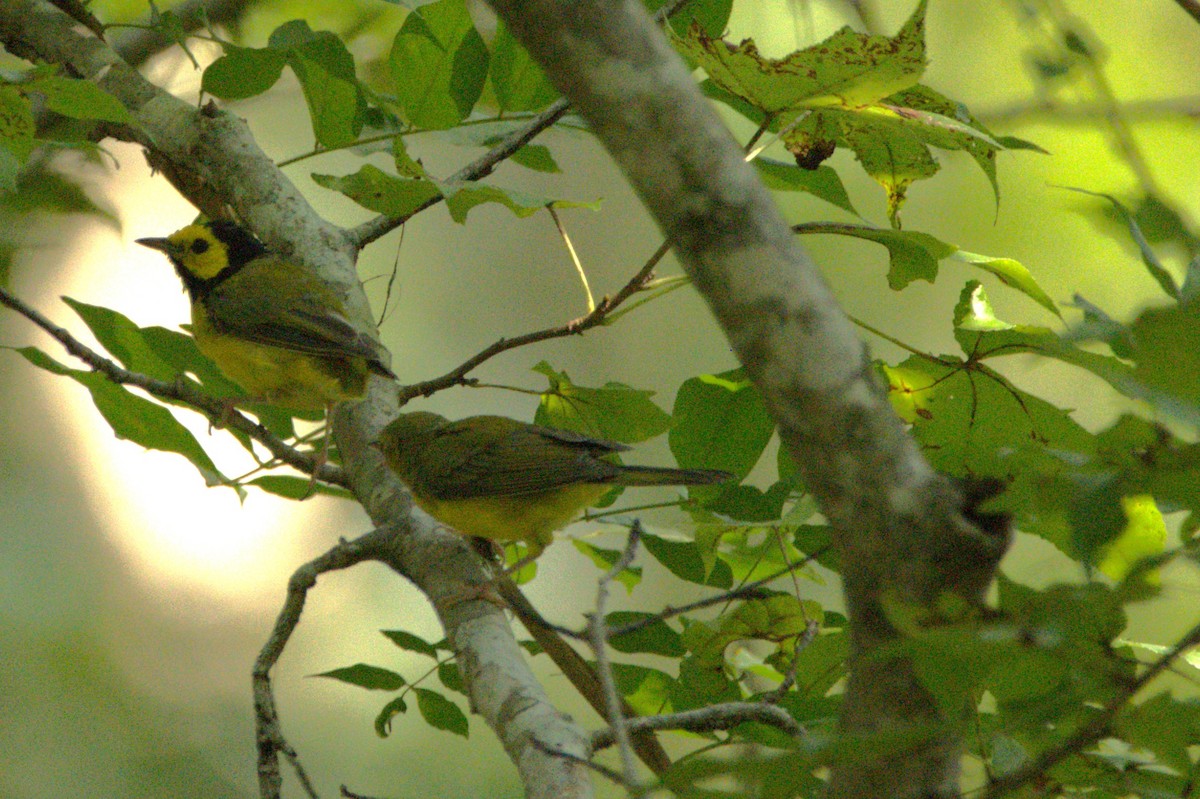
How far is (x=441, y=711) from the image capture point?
2078 millimetres

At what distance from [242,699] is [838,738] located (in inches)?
219

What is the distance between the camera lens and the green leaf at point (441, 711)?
207cm

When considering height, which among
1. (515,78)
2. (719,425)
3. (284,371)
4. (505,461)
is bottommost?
(719,425)

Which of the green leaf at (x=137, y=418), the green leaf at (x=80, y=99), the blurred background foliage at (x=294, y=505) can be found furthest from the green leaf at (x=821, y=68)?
the blurred background foliage at (x=294, y=505)

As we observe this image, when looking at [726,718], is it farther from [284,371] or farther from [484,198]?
[284,371]

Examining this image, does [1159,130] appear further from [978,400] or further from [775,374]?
[775,374]

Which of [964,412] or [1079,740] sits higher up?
[964,412]

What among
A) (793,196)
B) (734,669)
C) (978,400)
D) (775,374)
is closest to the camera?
(775,374)

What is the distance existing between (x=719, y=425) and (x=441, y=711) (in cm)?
73

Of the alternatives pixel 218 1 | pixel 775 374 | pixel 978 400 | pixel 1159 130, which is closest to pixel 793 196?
pixel 1159 130

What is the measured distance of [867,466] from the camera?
835 millimetres

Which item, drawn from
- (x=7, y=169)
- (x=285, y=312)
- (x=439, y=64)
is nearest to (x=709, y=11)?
(x=439, y=64)

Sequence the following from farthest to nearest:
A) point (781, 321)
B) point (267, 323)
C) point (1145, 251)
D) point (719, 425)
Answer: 1. point (267, 323)
2. point (719, 425)
3. point (1145, 251)
4. point (781, 321)

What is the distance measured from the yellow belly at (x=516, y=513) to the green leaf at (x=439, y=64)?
102cm
